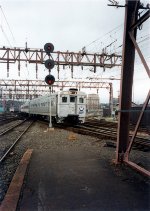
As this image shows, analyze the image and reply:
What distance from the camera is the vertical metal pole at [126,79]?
24.8 ft

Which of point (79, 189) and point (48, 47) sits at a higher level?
point (48, 47)

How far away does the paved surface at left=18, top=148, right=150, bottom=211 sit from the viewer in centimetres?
485

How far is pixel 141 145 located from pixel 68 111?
13.4m

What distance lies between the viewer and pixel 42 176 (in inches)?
263

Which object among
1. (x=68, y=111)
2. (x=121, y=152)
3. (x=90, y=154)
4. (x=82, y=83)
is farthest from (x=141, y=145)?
(x=82, y=83)

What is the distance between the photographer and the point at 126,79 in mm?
7750

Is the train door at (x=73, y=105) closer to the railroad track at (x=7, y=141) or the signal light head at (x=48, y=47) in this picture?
the railroad track at (x=7, y=141)

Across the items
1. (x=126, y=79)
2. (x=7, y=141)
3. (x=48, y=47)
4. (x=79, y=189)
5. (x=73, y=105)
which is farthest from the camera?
(x=73, y=105)

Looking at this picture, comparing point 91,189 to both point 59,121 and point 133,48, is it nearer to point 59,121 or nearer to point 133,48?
point 133,48

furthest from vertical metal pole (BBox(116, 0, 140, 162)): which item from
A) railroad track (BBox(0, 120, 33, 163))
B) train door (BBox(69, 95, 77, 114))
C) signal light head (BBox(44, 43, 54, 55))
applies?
train door (BBox(69, 95, 77, 114))

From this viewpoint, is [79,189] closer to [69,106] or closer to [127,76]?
[127,76]

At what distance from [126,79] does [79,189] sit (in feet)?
10.5

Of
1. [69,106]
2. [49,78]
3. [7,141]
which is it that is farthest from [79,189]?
[69,106]

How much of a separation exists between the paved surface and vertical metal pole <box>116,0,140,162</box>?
0.70 m
